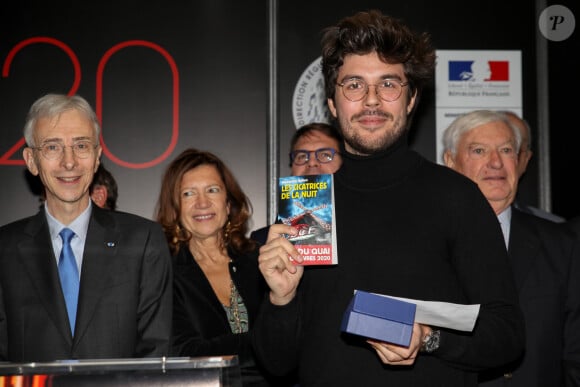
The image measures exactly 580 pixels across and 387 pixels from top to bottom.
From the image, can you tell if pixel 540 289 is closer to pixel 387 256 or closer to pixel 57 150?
pixel 387 256

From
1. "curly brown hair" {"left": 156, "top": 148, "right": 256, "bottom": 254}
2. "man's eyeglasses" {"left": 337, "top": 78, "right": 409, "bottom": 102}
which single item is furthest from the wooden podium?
"curly brown hair" {"left": 156, "top": 148, "right": 256, "bottom": 254}

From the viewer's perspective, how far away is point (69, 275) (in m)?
2.99

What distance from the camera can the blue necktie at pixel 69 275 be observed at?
2.94 meters

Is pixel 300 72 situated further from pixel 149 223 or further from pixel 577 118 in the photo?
pixel 149 223

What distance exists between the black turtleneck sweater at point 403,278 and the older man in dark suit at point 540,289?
1.12 metres

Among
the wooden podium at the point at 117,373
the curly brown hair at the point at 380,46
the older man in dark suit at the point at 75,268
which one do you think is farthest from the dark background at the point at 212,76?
the wooden podium at the point at 117,373

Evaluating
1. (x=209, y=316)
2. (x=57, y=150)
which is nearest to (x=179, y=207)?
(x=209, y=316)

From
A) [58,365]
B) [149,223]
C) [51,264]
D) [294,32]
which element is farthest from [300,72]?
[58,365]

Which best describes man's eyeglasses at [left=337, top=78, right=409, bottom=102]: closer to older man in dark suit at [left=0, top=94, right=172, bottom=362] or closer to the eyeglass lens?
older man in dark suit at [left=0, top=94, right=172, bottom=362]

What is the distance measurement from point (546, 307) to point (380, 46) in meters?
1.64

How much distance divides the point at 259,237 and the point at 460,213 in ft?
6.94

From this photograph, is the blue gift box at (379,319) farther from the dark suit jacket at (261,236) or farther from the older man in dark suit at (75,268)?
the dark suit jacket at (261,236)

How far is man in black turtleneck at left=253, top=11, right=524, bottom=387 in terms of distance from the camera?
6.88 feet

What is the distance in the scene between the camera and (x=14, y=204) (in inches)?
202
